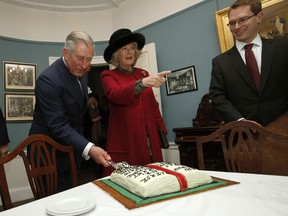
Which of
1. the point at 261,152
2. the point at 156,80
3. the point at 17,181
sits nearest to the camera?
the point at 261,152

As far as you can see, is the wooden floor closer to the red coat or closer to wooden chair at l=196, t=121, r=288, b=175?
the red coat

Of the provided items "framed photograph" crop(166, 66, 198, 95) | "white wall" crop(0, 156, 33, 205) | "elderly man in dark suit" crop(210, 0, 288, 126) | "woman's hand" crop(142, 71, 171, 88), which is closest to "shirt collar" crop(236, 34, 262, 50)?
"elderly man in dark suit" crop(210, 0, 288, 126)

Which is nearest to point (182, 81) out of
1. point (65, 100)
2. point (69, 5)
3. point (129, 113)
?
point (129, 113)

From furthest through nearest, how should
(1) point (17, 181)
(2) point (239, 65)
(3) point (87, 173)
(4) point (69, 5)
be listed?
(3) point (87, 173) → (4) point (69, 5) → (1) point (17, 181) → (2) point (239, 65)

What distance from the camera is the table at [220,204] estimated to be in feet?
2.12

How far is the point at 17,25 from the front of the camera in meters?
4.16

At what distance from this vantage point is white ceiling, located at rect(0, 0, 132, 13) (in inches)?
167

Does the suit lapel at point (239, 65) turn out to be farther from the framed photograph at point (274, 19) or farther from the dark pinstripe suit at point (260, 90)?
the framed photograph at point (274, 19)

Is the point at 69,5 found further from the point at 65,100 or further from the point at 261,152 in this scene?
the point at 261,152

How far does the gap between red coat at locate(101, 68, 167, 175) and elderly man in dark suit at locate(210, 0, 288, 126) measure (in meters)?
0.52

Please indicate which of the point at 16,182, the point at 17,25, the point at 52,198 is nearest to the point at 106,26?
the point at 17,25

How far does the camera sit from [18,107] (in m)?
4.04

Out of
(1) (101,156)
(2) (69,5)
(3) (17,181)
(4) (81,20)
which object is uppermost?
(2) (69,5)

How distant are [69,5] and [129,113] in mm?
3736
